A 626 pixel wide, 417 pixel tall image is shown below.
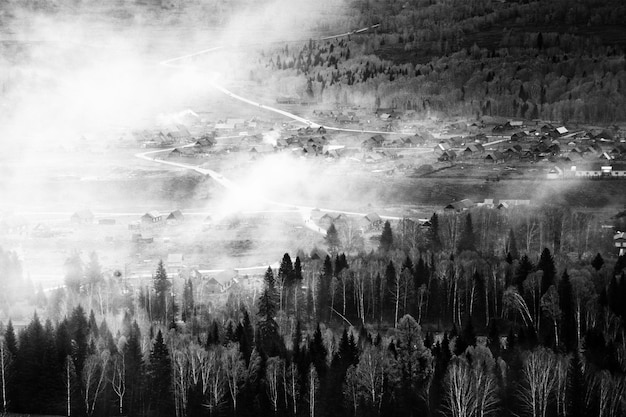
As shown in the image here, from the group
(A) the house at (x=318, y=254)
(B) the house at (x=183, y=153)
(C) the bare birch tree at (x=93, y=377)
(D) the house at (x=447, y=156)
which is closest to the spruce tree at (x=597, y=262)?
(A) the house at (x=318, y=254)

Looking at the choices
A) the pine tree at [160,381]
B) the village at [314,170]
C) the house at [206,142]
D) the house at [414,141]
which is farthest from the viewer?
the house at [206,142]

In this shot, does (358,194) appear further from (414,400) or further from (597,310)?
(414,400)

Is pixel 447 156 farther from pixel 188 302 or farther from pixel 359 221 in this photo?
pixel 188 302

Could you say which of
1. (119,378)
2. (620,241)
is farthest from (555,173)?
(119,378)

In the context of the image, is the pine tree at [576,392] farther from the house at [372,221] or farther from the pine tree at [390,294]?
the house at [372,221]

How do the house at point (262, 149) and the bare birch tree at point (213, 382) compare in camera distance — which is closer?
the bare birch tree at point (213, 382)

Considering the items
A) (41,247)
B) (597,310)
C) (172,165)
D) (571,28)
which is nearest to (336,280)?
(597,310)

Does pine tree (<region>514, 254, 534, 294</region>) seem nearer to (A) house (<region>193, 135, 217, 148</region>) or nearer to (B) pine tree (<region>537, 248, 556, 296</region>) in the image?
(B) pine tree (<region>537, 248, 556, 296</region>)
